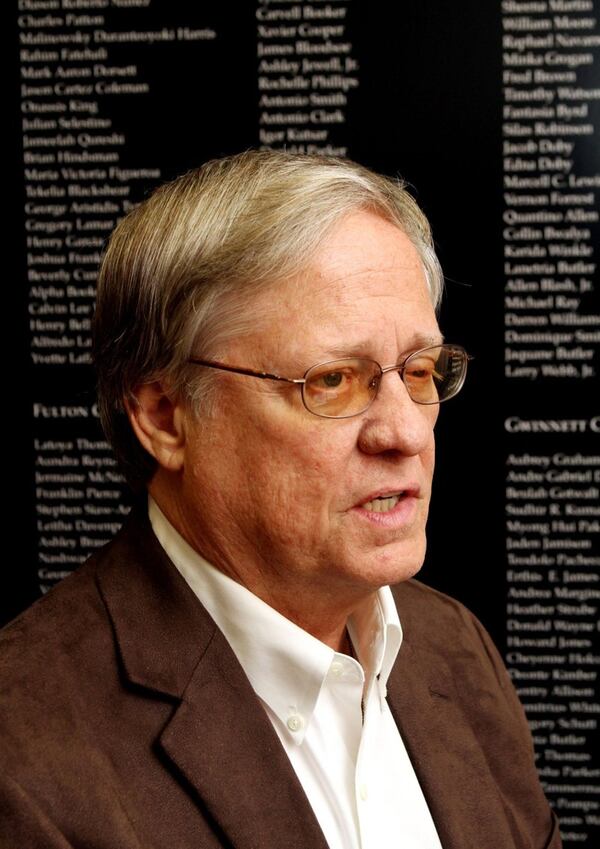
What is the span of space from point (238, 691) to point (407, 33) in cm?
142

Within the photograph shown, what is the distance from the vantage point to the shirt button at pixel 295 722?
3.90ft

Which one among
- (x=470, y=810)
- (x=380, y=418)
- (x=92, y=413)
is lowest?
(x=470, y=810)

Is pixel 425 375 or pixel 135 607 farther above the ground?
Answer: pixel 425 375

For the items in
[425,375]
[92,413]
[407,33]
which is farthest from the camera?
[92,413]

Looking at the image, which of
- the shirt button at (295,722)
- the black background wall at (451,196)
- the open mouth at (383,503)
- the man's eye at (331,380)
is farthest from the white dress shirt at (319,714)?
the black background wall at (451,196)

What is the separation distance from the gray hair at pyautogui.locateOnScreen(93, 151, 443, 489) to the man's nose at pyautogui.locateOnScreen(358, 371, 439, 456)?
20 cm

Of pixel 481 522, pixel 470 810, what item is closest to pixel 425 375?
pixel 470 810

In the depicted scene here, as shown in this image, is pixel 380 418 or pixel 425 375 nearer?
pixel 380 418

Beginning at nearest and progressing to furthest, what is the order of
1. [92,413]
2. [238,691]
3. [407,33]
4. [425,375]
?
[238,691] → [425,375] → [407,33] → [92,413]

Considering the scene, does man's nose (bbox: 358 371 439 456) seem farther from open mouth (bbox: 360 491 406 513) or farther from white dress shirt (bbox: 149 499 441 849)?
white dress shirt (bbox: 149 499 441 849)

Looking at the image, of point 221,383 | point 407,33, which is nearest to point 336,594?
point 221,383

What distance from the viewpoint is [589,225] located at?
6.30 ft

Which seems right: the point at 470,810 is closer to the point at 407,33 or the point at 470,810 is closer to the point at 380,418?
the point at 380,418

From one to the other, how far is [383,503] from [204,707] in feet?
1.15
